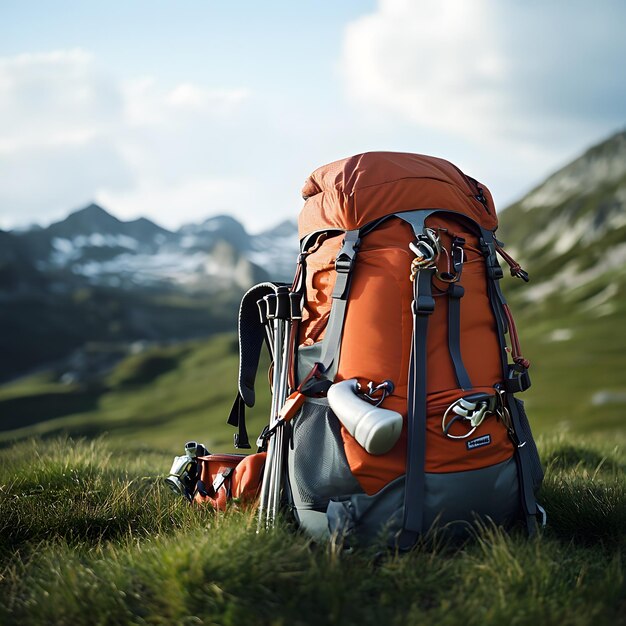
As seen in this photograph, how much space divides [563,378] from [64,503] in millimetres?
66153

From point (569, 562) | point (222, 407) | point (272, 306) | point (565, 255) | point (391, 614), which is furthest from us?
point (565, 255)

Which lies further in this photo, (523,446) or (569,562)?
(523,446)

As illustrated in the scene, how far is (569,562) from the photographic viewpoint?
3.90 meters

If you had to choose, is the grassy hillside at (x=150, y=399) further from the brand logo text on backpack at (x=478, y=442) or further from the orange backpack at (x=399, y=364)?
the brand logo text on backpack at (x=478, y=442)

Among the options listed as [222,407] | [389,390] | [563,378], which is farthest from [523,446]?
[222,407]

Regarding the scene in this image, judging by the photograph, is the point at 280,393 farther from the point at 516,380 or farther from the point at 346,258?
the point at 516,380

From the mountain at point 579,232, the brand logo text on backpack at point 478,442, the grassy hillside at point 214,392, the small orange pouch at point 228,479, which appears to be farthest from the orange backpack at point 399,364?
the mountain at point 579,232

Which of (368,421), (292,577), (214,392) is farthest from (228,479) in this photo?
(214,392)

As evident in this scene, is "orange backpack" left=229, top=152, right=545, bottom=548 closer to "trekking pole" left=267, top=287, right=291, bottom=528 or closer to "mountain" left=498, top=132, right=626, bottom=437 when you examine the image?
"trekking pole" left=267, top=287, right=291, bottom=528

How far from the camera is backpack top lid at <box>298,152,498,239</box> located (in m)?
4.62

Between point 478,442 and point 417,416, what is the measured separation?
468 millimetres

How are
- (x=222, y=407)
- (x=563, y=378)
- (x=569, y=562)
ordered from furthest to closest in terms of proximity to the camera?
(x=222, y=407) → (x=563, y=378) → (x=569, y=562)

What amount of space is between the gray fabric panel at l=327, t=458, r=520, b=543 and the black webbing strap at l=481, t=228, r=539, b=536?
0.28 m

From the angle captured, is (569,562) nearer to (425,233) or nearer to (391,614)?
(391,614)
